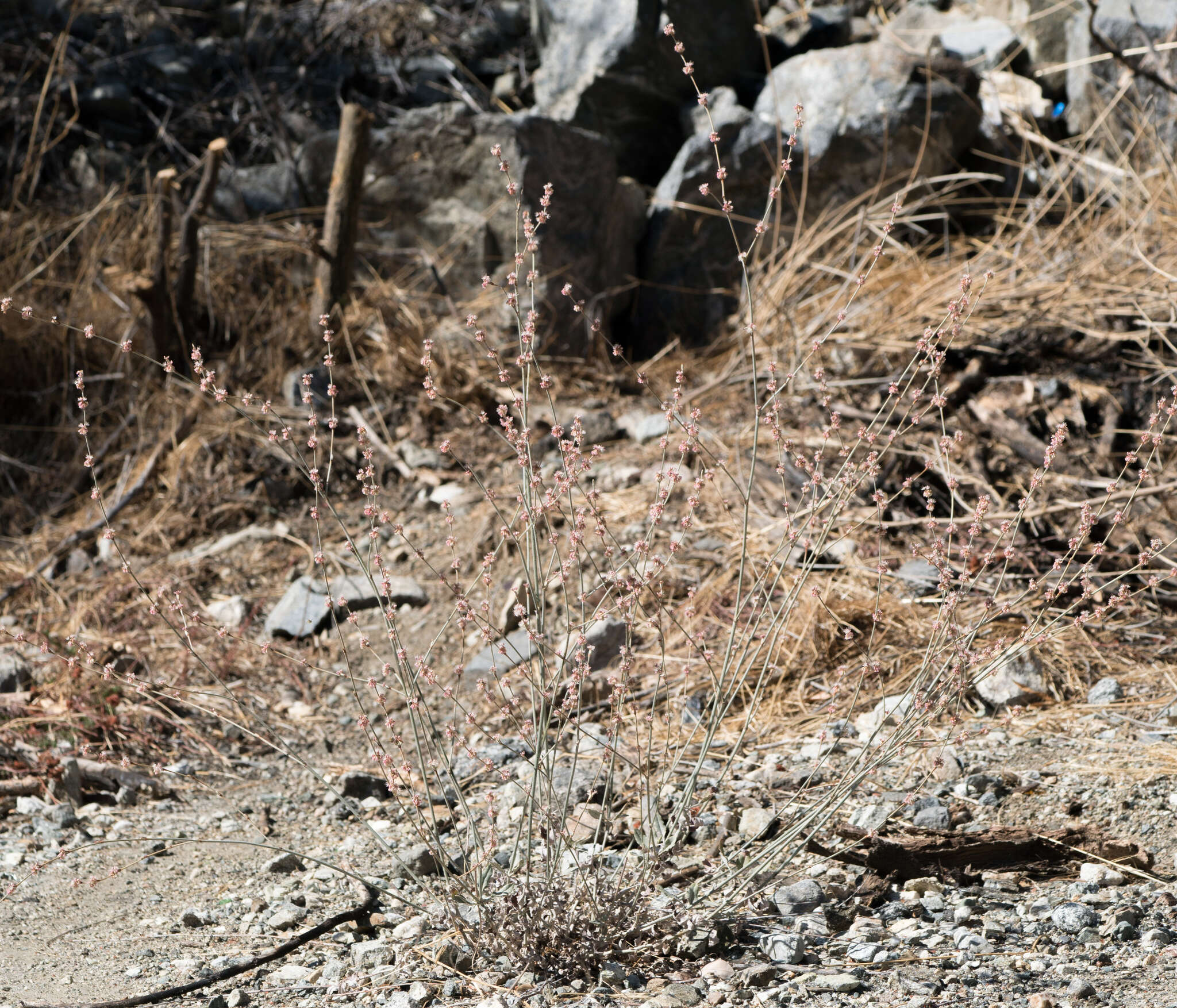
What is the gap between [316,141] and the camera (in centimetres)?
554

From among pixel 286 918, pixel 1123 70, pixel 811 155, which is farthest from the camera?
pixel 811 155

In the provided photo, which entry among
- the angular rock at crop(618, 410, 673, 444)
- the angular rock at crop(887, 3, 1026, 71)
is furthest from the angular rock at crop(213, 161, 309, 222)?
the angular rock at crop(887, 3, 1026, 71)

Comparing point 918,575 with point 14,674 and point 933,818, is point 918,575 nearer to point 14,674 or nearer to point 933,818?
point 933,818

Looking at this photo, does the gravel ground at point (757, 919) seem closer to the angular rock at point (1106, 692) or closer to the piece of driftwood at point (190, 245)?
the angular rock at point (1106, 692)

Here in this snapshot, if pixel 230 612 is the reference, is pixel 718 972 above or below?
above

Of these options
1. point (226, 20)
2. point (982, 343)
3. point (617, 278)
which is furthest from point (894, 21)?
point (226, 20)

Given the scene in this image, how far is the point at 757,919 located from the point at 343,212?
367 centimetres

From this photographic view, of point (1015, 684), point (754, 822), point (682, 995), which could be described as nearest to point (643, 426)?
point (1015, 684)

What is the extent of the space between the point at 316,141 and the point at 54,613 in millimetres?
2775

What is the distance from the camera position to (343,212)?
190 inches

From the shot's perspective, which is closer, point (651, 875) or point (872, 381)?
point (651, 875)

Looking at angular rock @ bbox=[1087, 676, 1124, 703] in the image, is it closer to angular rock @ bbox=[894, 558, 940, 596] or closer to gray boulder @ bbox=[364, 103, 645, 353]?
angular rock @ bbox=[894, 558, 940, 596]

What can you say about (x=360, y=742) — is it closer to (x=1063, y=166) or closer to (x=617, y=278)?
(x=617, y=278)

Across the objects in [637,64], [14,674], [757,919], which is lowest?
[14,674]
